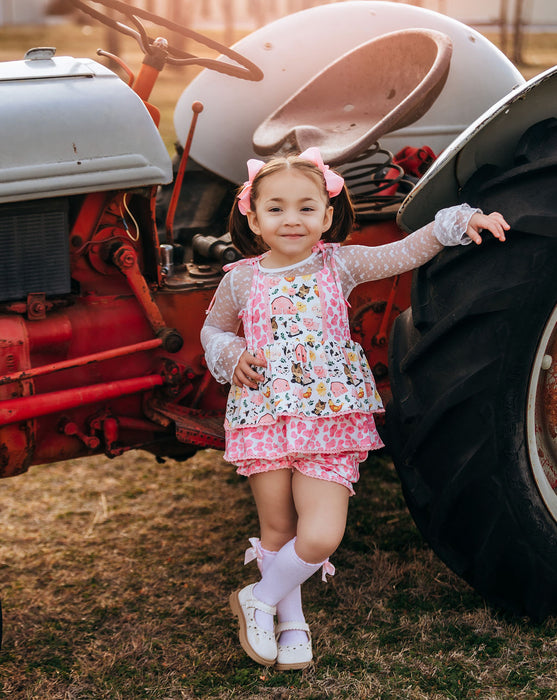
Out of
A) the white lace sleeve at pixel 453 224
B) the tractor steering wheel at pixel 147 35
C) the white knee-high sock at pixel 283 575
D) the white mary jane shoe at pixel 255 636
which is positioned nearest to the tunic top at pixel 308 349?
the white lace sleeve at pixel 453 224

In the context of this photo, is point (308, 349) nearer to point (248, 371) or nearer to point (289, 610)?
point (248, 371)

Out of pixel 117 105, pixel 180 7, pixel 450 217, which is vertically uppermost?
pixel 117 105

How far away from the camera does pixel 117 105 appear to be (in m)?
2.17

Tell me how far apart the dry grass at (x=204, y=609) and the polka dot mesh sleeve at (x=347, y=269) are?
0.69 m

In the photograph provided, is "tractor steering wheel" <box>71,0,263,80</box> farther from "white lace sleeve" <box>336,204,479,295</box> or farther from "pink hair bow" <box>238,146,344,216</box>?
"white lace sleeve" <box>336,204,479,295</box>

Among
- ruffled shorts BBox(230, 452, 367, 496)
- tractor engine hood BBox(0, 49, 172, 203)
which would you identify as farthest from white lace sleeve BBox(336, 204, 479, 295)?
tractor engine hood BBox(0, 49, 172, 203)

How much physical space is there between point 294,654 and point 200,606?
0.41m

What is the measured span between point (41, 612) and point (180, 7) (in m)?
14.2

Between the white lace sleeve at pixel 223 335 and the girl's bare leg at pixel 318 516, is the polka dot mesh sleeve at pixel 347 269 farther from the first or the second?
the girl's bare leg at pixel 318 516

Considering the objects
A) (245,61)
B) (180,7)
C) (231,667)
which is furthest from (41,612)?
(180,7)

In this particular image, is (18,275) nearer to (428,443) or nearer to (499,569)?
(428,443)

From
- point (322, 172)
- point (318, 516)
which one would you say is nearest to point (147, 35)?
point (322, 172)

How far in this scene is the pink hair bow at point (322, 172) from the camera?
2025mm

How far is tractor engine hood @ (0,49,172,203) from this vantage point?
206cm
